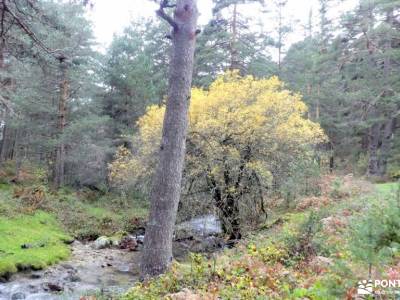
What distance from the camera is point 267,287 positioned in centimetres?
492

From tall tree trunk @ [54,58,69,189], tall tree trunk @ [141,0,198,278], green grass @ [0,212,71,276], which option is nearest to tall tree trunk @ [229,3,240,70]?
tall tree trunk @ [54,58,69,189]

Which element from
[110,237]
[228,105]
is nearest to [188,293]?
[228,105]

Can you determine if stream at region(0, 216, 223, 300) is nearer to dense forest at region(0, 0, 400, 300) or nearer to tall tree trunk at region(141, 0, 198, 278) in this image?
dense forest at region(0, 0, 400, 300)

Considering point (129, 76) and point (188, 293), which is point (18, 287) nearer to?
point (188, 293)

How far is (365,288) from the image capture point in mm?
3363

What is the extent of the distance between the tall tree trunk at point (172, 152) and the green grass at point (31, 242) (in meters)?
6.98

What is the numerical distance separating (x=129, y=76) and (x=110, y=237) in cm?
1105

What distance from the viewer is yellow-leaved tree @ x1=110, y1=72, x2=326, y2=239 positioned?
14188 mm

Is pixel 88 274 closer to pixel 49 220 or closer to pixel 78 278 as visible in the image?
pixel 78 278

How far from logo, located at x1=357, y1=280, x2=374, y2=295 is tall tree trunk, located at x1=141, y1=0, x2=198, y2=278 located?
3324 millimetres

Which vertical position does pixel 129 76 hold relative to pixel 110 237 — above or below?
above

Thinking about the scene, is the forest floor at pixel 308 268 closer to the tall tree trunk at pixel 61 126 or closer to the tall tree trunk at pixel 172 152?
the tall tree trunk at pixel 172 152

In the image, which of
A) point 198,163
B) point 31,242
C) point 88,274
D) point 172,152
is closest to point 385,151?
point 198,163

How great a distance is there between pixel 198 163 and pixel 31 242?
254 inches
